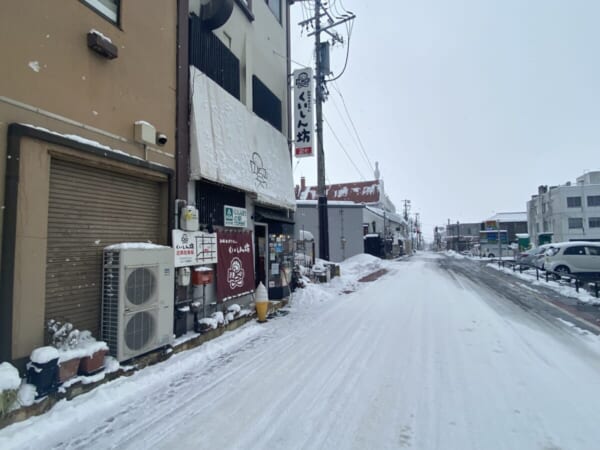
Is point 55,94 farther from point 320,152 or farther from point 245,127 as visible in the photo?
point 320,152

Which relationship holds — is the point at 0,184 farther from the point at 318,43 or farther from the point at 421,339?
the point at 318,43

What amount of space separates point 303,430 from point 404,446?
3.12ft

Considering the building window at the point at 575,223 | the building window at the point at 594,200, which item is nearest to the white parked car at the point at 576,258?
the building window at the point at 575,223

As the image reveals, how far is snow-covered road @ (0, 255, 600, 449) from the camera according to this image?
3.00 m

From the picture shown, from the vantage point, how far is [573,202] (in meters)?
47.8

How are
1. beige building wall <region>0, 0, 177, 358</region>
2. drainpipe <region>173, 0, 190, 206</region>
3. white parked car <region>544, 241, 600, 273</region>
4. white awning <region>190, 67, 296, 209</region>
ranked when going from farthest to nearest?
white parked car <region>544, 241, 600, 273</region> < white awning <region>190, 67, 296, 209</region> < drainpipe <region>173, 0, 190, 206</region> < beige building wall <region>0, 0, 177, 358</region>

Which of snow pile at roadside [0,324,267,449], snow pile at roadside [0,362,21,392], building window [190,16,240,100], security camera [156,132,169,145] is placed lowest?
snow pile at roadside [0,324,267,449]

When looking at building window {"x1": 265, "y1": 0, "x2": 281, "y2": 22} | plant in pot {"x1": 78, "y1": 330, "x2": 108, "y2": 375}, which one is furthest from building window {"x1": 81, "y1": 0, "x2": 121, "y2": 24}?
building window {"x1": 265, "y1": 0, "x2": 281, "y2": 22}

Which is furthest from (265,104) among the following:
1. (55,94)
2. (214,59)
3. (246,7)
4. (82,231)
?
(82,231)

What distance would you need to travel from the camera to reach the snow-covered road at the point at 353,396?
3004 mm

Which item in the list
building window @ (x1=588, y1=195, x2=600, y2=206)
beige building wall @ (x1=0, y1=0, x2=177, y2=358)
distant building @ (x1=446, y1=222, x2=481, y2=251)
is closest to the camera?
beige building wall @ (x1=0, y1=0, x2=177, y2=358)

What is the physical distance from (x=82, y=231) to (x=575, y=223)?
61.7 metres

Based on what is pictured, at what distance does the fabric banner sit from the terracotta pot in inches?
134

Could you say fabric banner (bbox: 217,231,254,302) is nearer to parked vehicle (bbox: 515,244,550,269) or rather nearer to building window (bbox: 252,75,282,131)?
building window (bbox: 252,75,282,131)
